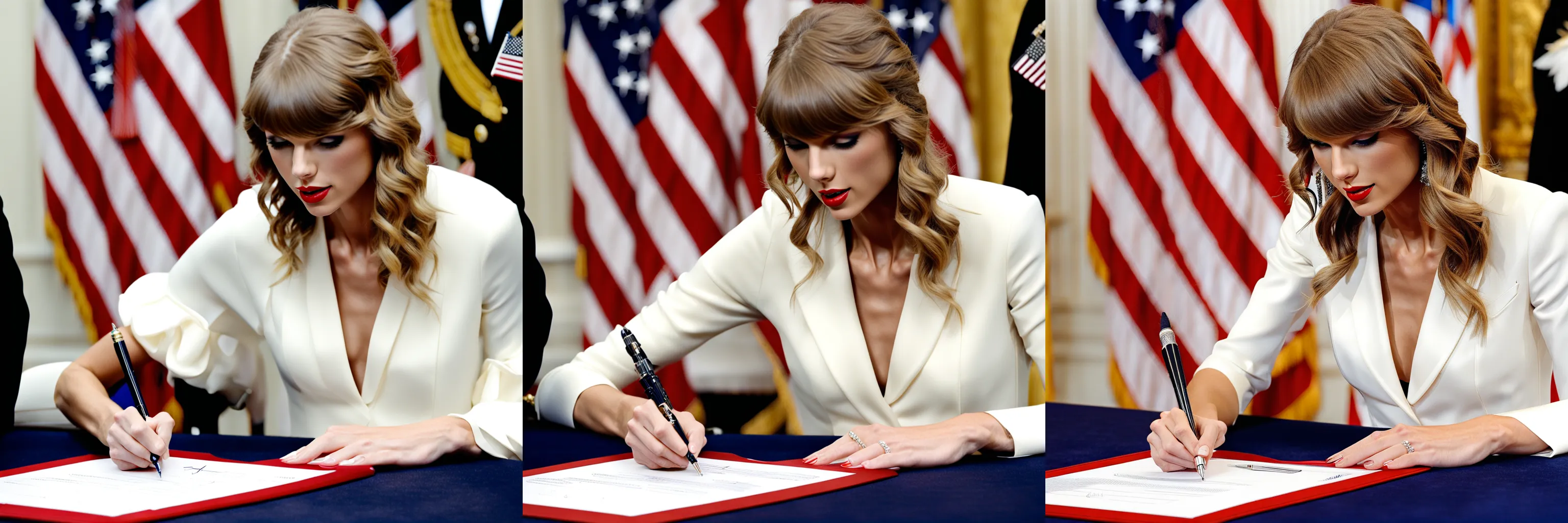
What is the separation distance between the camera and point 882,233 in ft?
3.67

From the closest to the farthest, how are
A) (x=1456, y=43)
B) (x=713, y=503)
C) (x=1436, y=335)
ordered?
(x=713, y=503) < (x=1436, y=335) < (x=1456, y=43)

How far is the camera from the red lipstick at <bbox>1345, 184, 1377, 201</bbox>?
1.65 meters

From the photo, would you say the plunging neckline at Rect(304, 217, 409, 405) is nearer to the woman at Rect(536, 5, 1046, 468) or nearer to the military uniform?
the military uniform

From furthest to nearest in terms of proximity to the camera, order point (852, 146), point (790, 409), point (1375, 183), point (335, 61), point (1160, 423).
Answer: point (1375, 183), point (335, 61), point (1160, 423), point (790, 409), point (852, 146)

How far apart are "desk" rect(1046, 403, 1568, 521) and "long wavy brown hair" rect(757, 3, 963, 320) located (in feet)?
1.04

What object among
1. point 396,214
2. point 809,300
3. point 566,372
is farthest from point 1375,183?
point 396,214

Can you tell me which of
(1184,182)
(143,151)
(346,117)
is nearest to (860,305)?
(346,117)

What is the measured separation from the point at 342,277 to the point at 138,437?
364 mm

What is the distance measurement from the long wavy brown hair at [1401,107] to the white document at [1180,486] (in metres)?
0.57

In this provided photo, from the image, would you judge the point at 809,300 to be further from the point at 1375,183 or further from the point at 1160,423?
the point at 1375,183

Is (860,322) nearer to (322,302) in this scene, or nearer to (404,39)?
(322,302)

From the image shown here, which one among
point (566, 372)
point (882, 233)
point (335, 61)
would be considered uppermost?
point (335, 61)

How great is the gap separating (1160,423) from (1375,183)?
622mm

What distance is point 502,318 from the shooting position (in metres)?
1.66
